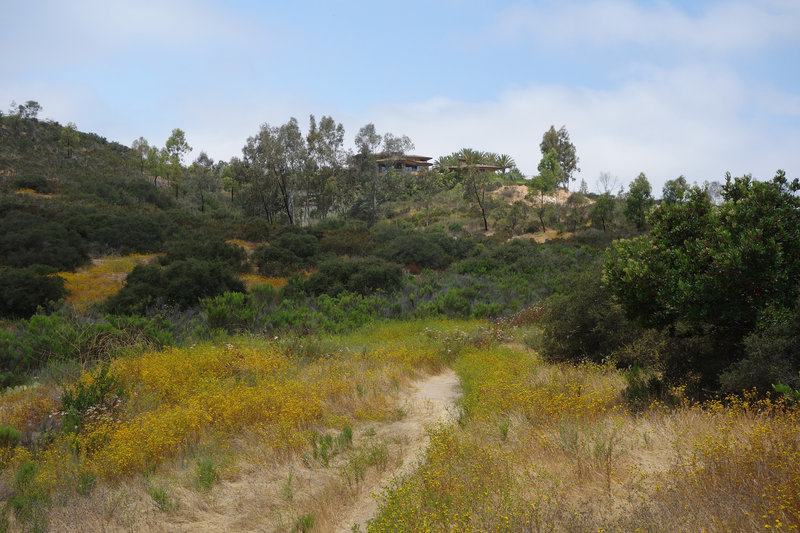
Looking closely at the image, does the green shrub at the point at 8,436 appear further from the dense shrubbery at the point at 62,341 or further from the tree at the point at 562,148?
the tree at the point at 562,148

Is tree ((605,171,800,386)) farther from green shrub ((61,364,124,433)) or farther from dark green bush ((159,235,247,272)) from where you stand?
dark green bush ((159,235,247,272))

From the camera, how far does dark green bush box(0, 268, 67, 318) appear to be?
50.2 feet

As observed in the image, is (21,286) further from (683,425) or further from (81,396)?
(683,425)

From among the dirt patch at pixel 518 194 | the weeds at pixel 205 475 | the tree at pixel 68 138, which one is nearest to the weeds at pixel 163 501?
the weeds at pixel 205 475

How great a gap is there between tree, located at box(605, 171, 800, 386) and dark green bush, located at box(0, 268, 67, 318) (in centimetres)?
1696

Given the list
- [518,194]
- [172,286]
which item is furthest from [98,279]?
[518,194]

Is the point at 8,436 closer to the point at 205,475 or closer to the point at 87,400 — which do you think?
the point at 87,400

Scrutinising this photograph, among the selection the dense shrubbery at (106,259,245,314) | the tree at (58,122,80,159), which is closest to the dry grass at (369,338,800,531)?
the dense shrubbery at (106,259,245,314)

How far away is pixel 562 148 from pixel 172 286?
223 ft

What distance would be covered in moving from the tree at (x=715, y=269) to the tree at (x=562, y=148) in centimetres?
6793

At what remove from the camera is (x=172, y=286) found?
16562 millimetres

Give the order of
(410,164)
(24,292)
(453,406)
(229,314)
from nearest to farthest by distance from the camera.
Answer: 1. (453,406)
2. (229,314)
3. (24,292)
4. (410,164)

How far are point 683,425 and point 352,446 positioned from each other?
3824 millimetres

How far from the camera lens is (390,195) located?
6316cm
